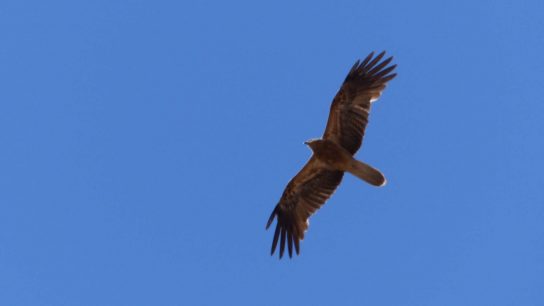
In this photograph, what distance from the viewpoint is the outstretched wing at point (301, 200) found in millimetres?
19297

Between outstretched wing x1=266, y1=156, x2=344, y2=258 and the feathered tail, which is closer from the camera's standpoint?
the feathered tail

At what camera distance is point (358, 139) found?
1862 centimetres

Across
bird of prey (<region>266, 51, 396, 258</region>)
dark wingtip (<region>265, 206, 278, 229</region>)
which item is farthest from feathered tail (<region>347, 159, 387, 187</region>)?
dark wingtip (<region>265, 206, 278, 229</region>)

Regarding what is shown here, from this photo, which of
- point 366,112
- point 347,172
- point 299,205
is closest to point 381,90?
point 366,112

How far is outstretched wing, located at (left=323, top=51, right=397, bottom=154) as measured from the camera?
18.6 metres

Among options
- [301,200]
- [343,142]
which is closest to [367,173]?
[343,142]

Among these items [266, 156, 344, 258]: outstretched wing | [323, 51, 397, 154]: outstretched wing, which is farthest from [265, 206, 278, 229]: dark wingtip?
[323, 51, 397, 154]: outstretched wing

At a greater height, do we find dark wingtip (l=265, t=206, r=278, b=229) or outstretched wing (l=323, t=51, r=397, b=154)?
outstretched wing (l=323, t=51, r=397, b=154)

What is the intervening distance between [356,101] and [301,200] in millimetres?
2732

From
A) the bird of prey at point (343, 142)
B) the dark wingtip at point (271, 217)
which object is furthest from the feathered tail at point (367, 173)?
the dark wingtip at point (271, 217)

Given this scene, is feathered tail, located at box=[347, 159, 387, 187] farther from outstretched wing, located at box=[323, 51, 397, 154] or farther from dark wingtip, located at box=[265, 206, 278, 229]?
dark wingtip, located at box=[265, 206, 278, 229]

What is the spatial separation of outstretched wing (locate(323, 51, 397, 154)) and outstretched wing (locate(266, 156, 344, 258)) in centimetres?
89

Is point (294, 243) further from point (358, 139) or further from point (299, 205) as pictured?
point (358, 139)

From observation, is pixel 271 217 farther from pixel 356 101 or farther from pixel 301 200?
pixel 356 101
